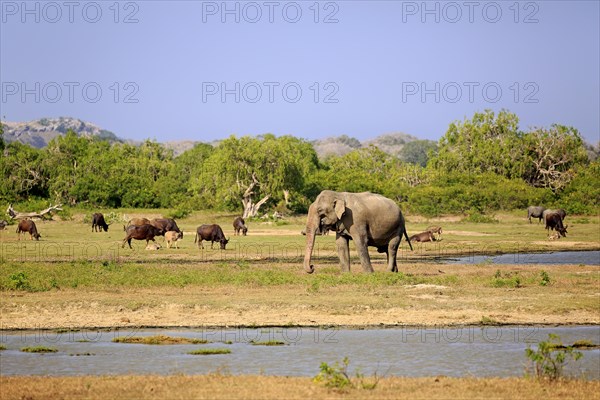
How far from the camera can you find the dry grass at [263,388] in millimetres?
12562

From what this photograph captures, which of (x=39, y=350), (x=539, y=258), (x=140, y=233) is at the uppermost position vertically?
(x=140, y=233)

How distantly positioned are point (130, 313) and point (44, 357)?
442 cm

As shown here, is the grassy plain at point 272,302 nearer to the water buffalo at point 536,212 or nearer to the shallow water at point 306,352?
the shallow water at point 306,352

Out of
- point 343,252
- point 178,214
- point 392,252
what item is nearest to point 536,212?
point 178,214

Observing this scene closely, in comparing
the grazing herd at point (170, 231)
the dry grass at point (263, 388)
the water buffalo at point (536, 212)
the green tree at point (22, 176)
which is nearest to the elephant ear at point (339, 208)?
the grazing herd at point (170, 231)

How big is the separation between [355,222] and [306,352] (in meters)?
10.1

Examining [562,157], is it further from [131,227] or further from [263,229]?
[131,227]

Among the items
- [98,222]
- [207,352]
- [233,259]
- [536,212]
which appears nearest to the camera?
[207,352]

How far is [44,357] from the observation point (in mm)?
15938

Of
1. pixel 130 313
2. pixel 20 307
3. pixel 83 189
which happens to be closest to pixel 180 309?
pixel 130 313

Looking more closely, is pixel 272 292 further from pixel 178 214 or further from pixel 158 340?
pixel 178 214

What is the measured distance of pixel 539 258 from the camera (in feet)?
119

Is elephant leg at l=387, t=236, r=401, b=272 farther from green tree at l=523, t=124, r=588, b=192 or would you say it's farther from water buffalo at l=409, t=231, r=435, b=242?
green tree at l=523, t=124, r=588, b=192

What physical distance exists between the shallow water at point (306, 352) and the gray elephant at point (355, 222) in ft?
24.4
